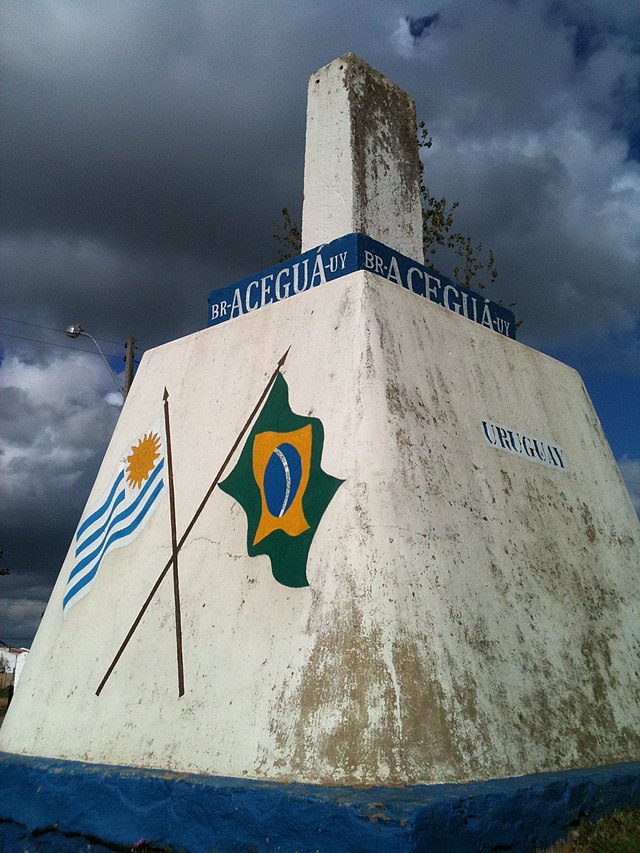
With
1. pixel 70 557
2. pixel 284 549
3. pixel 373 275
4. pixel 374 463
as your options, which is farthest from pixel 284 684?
pixel 70 557

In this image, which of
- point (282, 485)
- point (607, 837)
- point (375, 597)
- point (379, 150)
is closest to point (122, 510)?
point (282, 485)

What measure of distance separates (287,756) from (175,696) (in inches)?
41.2

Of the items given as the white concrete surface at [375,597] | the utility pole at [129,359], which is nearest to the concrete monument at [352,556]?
the white concrete surface at [375,597]

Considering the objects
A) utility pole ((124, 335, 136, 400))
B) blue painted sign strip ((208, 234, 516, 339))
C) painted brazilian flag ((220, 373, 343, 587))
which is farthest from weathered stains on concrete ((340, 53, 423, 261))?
utility pole ((124, 335, 136, 400))

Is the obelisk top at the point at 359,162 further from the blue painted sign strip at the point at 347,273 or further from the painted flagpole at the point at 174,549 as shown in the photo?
the painted flagpole at the point at 174,549

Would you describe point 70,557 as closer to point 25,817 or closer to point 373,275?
point 25,817

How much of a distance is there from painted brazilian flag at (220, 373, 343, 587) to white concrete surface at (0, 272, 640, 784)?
0.29 feet

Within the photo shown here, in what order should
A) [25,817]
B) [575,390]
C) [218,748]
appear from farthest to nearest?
[575,390]
[25,817]
[218,748]

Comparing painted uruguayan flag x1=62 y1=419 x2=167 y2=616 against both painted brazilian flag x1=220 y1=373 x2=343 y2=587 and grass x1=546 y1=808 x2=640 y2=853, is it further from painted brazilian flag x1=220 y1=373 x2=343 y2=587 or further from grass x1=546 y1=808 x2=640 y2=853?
grass x1=546 y1=808 x2=640 y2=853

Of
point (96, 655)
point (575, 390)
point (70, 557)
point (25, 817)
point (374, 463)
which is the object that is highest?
point (575, 390)

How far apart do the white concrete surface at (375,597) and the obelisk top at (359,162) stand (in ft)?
3.41

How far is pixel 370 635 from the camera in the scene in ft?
14.1

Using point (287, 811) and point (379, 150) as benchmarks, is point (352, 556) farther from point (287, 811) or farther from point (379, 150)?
point (379, 150)

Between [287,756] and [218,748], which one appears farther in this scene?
[218,748]
